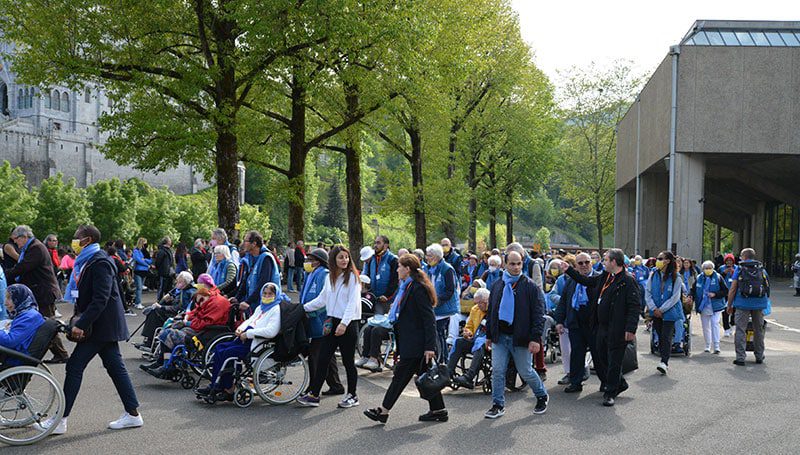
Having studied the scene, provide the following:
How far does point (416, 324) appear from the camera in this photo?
26.0 feet

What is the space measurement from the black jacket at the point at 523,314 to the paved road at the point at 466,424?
0.91m

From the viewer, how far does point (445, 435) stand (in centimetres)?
755

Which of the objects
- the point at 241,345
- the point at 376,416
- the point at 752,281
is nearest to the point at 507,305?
the point at 376,416

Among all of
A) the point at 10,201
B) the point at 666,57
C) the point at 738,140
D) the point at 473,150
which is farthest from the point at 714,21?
the point at 10,201

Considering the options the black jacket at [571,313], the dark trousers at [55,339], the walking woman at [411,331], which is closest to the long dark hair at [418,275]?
the walking woman at [411,331]

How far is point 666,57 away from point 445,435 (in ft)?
107

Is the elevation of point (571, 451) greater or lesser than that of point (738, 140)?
lesser

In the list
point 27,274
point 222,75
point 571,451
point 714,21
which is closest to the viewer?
point 571,451

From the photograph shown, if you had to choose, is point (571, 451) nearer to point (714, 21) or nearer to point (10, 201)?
point (714, 21)

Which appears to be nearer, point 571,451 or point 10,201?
point 571,451

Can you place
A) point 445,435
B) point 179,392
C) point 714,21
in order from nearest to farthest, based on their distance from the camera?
point 445,435 → point 179,392 → point 714,21

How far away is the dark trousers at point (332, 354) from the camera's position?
28.6ft

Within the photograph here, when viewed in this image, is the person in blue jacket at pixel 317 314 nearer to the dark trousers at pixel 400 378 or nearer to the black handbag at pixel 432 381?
the dark trousers at pixel 400 378

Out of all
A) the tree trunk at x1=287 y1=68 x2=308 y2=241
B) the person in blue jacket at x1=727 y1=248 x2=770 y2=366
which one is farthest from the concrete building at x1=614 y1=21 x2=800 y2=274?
the person in blue jacket at x1=727 y1=248 x2=770 y2=366
